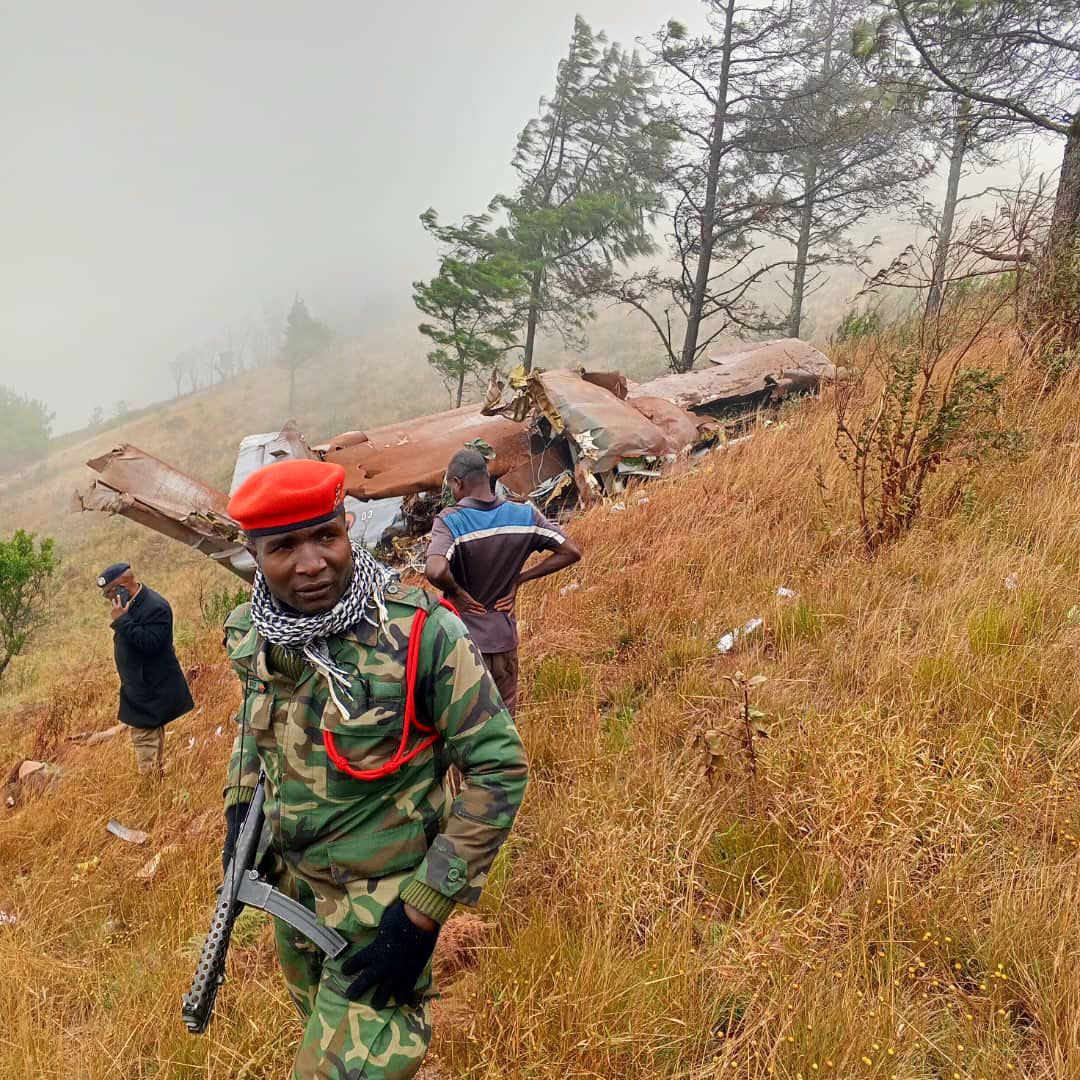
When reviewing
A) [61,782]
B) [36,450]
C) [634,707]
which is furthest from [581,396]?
[36,450]

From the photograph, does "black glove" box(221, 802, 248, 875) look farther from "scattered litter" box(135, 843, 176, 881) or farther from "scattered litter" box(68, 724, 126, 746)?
"scattered litter" box(68, 724, 126, 746)

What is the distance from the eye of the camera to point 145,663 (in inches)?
163

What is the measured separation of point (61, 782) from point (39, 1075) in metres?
3.23

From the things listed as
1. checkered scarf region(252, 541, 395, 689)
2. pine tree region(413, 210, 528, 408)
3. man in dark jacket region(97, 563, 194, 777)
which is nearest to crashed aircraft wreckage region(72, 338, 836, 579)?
man in dark jacket region(97, 563, 194, 777)

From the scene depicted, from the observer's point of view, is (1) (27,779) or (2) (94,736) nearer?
(1) (27,779)

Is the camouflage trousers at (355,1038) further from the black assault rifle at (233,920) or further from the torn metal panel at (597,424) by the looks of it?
the torn metal panel at (597,424)

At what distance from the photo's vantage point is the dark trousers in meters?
2.99

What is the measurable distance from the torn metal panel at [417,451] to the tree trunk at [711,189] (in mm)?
4891

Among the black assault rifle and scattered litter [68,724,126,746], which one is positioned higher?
the black assault rifle

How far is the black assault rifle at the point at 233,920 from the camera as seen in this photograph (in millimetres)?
1426

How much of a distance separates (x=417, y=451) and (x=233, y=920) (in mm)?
6399

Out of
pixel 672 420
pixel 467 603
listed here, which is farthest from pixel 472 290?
pixel 467 603

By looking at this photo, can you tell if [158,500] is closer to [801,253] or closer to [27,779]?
[27,779]

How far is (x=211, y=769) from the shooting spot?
400 centimetres
